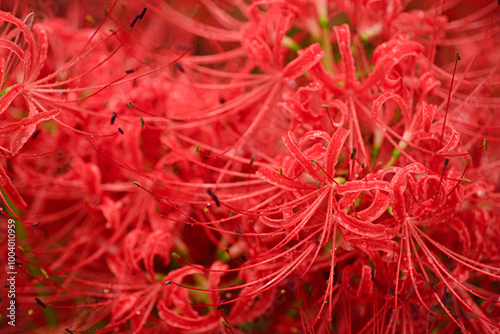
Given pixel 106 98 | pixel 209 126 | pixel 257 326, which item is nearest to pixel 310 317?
pixel 257 326

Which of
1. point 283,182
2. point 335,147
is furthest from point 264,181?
point 335,147

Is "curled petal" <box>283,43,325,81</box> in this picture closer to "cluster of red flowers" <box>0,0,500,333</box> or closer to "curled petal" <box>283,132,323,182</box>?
"cluster of red flowers" <box>0,0,500,333</box>

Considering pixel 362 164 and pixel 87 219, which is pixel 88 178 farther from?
pixel 362 164

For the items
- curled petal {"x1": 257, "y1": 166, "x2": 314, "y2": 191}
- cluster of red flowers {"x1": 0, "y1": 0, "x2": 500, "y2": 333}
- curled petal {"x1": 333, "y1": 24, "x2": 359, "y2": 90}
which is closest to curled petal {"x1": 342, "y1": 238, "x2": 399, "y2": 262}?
cluster of red flowers {"x1": 0, "y1": 0, "x2": 500, "y2": 333}

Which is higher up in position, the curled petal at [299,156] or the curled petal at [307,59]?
the curled petal at [307,59]

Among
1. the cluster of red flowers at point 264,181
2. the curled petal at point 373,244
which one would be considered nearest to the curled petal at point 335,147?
the cluster of red flowers at point 264,181

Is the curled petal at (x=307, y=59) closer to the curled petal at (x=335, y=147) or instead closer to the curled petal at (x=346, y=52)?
the curled petal at (x=346, y=52)

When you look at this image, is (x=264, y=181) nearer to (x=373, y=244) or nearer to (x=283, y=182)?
(x=283, y=182)

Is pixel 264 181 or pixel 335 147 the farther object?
pixel 264 181
